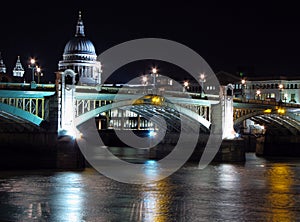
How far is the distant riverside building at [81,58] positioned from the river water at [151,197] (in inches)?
2918

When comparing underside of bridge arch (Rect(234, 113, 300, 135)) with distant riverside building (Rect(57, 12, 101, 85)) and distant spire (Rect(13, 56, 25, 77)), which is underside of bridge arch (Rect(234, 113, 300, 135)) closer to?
distant riverside building (Rect(57, 12, 101, 85))

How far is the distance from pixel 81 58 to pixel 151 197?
89.4 meters

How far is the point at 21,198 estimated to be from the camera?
1473 inches

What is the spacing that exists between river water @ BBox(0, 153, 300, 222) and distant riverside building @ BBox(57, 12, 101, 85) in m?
74.1

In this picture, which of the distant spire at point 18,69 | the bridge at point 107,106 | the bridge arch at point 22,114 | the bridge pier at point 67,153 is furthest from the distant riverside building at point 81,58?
the bridge arch at point 22,114

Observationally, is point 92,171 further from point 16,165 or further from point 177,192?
point 177,192

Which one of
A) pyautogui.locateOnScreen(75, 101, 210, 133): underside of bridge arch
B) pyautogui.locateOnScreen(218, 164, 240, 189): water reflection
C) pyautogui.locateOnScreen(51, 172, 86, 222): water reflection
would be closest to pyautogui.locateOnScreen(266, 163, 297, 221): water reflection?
pyautogui.locateOnScreen(218, 164, 240, 189): water reflection

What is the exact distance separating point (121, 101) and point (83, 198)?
19005 millimetres

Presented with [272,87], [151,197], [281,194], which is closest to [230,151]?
[281,194]

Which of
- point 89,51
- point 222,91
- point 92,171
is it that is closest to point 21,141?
point 92,171

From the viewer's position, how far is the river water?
33.0 metres

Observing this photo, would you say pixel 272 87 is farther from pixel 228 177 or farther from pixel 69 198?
pixel 69 198

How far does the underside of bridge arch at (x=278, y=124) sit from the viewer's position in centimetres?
8081

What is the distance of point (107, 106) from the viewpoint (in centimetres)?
5509
